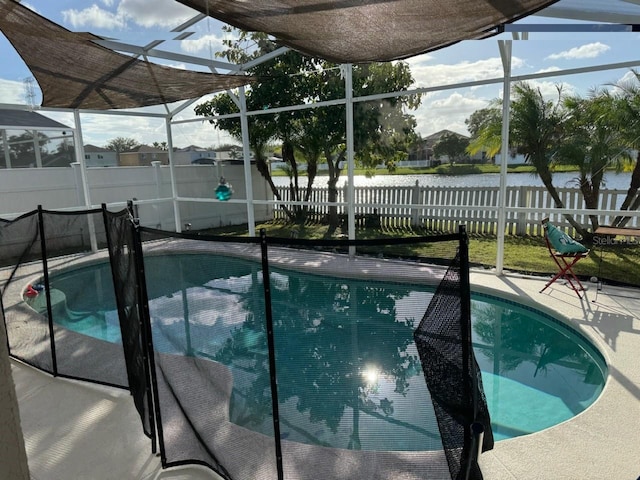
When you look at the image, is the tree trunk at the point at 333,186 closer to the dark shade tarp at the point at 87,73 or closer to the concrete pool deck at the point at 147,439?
the dark shade tarp at the point at 87,73

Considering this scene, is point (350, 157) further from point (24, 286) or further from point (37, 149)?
point (37, 149)

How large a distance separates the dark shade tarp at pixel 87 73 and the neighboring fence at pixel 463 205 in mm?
3049

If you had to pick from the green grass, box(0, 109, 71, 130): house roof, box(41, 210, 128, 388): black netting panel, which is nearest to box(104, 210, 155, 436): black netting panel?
box(41, 210, 128, 388): black netting panel

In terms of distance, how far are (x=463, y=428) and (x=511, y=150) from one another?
8.26 m

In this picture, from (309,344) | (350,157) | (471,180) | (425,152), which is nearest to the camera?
(309,344)

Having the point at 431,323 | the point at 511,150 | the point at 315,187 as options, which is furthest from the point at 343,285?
the point at 315,187

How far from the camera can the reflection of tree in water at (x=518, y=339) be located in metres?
4.08

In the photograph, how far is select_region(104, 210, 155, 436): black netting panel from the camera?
2.28 metres

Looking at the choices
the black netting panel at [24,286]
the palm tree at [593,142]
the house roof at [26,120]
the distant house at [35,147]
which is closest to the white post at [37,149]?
the distant house at [35,147]

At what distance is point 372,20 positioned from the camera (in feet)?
8.36

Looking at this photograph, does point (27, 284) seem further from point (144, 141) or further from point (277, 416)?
point (144, 141)

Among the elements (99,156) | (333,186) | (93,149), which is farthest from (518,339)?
(93,149)

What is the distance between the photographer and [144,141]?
11180 mm

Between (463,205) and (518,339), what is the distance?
133 inches
